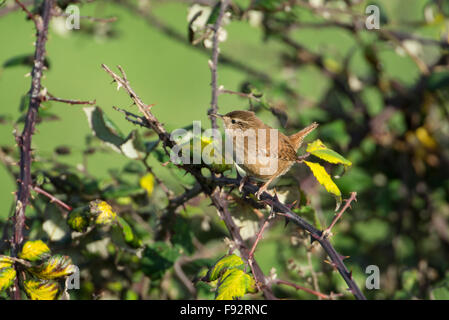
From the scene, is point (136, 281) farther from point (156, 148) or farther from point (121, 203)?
point (156, 148)

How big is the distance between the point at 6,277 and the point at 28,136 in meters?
0.43

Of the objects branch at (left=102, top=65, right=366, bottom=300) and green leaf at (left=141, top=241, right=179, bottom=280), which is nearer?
branch at (left=102, top=65, right=366, bottom=300)

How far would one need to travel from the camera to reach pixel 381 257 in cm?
261

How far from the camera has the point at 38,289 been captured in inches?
51.2

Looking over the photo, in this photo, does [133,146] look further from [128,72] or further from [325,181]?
[128,72]

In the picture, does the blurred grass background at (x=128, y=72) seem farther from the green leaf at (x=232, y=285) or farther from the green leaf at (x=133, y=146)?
the green leaf at (x=232, y=285)

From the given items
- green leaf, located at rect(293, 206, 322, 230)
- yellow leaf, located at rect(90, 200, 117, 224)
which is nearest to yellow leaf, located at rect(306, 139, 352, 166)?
green leaf, located at rect(293, 206, 322, 230)

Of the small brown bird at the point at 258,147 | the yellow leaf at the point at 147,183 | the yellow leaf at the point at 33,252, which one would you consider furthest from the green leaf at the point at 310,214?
the yellow leaf at the point at 33,252

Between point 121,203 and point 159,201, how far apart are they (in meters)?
0.33

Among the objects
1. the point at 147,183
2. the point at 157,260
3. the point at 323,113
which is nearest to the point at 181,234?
the point at 157,260

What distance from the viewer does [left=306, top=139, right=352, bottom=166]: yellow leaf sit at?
1.25 m

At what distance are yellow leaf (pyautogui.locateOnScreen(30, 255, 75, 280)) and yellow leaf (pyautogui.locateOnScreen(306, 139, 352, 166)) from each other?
75 cm

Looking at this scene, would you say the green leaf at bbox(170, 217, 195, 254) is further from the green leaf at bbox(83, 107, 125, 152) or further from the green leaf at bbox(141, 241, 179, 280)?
the green leaf at bbox(83, 107, 125, 152)
